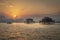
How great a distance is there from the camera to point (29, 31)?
2979 millimetres

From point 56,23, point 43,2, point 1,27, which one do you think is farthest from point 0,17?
point 56,23

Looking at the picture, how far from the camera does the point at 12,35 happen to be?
2.84m

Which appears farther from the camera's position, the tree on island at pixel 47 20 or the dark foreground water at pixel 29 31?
the tree on island at pixel 47 20

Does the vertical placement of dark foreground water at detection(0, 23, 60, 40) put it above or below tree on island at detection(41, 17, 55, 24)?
below

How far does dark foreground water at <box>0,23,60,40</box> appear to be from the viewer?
9.08 feet

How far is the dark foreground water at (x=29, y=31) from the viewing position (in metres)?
2.77

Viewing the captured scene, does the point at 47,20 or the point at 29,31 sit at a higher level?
the point at 47,20

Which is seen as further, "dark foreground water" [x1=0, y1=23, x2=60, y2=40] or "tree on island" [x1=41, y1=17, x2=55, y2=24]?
"tree on island" [x1=41, y1=17, x2=55, y2=24]

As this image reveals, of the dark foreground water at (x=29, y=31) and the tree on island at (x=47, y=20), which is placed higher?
the tree on island at (x=47, y=20)

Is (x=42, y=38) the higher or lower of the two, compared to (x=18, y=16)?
lower

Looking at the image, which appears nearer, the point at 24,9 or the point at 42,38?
the point at 42,38

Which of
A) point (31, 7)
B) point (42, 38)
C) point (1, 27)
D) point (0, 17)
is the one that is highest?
point (31, 7)

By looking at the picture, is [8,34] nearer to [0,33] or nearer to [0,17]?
[0,33]

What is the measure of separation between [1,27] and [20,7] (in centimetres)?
55
